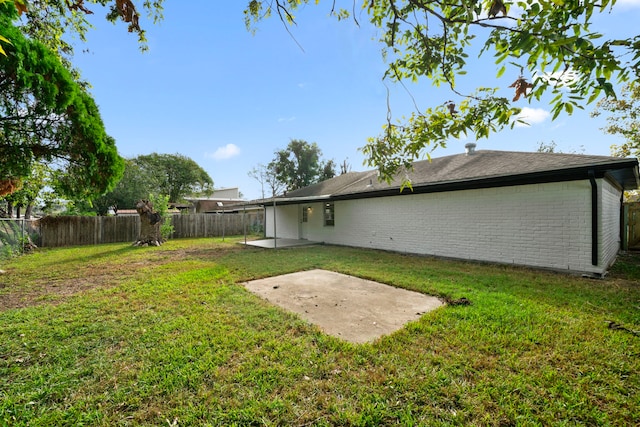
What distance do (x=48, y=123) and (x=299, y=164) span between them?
23.2m

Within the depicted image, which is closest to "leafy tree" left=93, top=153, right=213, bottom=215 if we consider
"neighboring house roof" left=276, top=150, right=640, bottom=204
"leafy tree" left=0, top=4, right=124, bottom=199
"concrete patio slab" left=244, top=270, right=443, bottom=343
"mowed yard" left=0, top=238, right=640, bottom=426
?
"leafy tree" left=0, top=4, right=124, bottom=199

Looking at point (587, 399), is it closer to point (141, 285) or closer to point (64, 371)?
point (64, 371)

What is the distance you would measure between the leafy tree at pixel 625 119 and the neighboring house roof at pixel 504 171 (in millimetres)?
7777

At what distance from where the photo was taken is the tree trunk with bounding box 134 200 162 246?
40.3 feet

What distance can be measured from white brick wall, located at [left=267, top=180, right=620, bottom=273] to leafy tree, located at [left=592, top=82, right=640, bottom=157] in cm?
841

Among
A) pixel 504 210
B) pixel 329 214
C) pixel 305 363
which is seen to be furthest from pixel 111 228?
pixel 504 210

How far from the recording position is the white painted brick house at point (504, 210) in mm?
5789

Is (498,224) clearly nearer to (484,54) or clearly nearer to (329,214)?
(484,54)

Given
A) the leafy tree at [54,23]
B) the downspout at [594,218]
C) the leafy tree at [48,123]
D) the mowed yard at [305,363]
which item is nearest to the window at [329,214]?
the mowed yard at [305,363]

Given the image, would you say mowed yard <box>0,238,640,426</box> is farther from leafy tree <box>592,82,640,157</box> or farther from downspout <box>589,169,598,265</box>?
leafy tree <box>592,82,640,157</box>

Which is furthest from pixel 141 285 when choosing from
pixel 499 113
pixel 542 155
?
pixel 542 155

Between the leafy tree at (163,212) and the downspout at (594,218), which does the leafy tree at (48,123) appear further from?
the downspout at (594,218)

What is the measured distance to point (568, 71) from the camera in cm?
173

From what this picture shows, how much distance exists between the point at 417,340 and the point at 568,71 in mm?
2697
